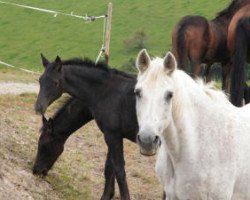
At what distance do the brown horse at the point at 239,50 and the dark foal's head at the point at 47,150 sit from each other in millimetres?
2344

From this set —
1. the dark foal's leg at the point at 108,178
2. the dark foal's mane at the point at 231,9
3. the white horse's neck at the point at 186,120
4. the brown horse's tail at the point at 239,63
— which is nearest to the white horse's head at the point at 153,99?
the white horse's neck at the point at 186,120

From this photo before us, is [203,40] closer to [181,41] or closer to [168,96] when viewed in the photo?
[181,41]

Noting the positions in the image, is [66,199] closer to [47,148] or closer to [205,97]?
[47,148]

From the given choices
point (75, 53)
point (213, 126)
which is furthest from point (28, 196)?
point (75, 53)

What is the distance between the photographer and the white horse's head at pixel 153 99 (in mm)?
3809

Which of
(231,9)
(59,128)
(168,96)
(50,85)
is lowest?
(59,128)

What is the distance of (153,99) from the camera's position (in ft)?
12.9

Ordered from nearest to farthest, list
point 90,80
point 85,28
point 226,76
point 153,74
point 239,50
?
point 153,74 → point 90,80 → point 239,50 → point 226,76 → point 85,28

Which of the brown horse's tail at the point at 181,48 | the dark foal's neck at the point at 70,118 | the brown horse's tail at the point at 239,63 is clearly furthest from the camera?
the brown horse's tail at the point at 181,48

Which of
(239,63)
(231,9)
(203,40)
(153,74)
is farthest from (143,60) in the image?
(231,9)

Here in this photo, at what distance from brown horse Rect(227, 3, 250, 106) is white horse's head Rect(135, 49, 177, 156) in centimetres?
373

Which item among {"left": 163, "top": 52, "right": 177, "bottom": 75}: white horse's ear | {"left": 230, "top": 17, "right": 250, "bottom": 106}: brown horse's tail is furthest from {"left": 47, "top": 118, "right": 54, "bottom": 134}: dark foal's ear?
{"left": 163, "top": 52, "right": 177, "bottom": 75}: white horse's ear

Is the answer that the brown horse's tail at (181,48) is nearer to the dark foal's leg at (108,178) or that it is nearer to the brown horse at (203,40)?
the brown horse at (203,40)

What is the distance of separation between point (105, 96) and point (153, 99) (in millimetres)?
2683
